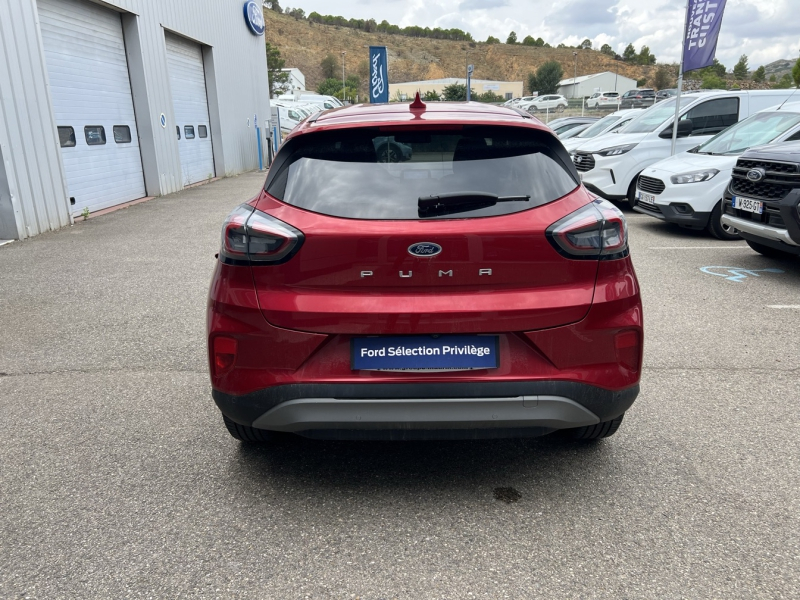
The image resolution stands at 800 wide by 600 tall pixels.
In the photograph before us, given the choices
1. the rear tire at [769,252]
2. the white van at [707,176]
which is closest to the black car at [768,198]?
the rear tire at [769,252]

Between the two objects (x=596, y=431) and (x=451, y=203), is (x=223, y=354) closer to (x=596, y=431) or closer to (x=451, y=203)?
(x=451, y=203)

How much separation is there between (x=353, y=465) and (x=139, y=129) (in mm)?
12434

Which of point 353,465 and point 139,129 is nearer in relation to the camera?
point 353,465

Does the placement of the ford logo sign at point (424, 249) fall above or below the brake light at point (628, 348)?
above

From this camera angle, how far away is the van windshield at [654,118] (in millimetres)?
11500

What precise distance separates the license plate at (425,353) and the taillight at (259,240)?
443 millimetres

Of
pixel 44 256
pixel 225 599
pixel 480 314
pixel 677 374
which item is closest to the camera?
pixel 225 599

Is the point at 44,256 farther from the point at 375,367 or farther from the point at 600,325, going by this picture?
the point at 600,325

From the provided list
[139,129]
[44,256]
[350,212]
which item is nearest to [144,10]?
[139,129]

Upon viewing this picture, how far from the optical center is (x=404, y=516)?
2.59 m

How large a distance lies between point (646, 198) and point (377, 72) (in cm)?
1887

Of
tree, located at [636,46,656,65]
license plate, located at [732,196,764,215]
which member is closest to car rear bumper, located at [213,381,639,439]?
license plate, located at [732,196,764,215]

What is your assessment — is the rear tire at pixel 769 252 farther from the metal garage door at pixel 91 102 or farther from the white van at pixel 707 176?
the metal garage door at pixel 91 102

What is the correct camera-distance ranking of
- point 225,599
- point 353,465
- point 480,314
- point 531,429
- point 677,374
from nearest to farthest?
point 225,599
point 480,314
point 531,429
point 353,465
point 677,374
